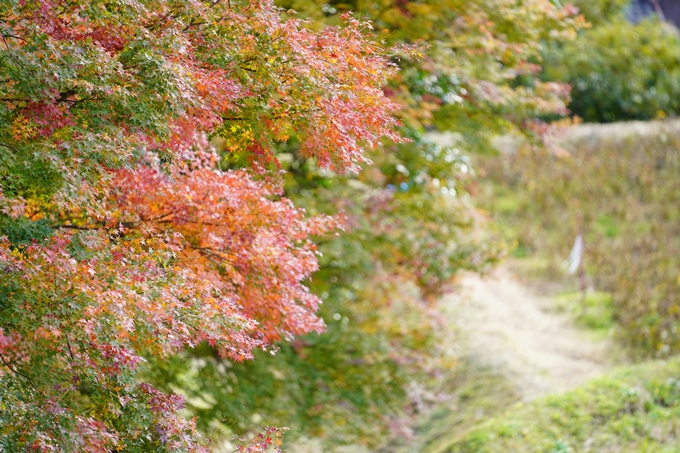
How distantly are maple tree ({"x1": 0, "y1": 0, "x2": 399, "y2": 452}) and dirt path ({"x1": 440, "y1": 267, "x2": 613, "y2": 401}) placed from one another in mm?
5507

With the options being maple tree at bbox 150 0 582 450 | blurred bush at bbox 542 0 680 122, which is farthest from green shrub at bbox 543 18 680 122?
maple tree at bbox 150 0 582 450

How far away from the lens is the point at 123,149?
346cm

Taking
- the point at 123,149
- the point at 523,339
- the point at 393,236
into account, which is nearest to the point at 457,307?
the point at 523,339

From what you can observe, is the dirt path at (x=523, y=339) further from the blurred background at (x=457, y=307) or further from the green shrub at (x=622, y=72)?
the green shrub at (x=622, y=72)

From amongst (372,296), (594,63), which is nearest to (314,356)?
(372,296)

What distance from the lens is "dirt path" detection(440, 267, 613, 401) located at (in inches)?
386

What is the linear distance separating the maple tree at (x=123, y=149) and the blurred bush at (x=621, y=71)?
13.6 metres

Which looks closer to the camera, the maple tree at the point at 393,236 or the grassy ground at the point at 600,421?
the maple tree at the point at 393,236

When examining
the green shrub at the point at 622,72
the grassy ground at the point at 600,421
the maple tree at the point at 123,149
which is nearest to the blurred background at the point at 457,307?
the grassy ground at the point at 600,421

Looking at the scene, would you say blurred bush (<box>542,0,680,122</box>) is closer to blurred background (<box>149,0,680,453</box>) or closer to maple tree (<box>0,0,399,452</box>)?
blurred background (<box>149,0,680,453</box>)

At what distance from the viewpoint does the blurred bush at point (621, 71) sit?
16406mm

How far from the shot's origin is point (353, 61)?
148 inches

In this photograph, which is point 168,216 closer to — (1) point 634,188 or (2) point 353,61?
(2) point 353,61

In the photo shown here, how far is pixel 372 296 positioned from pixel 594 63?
9.94m
